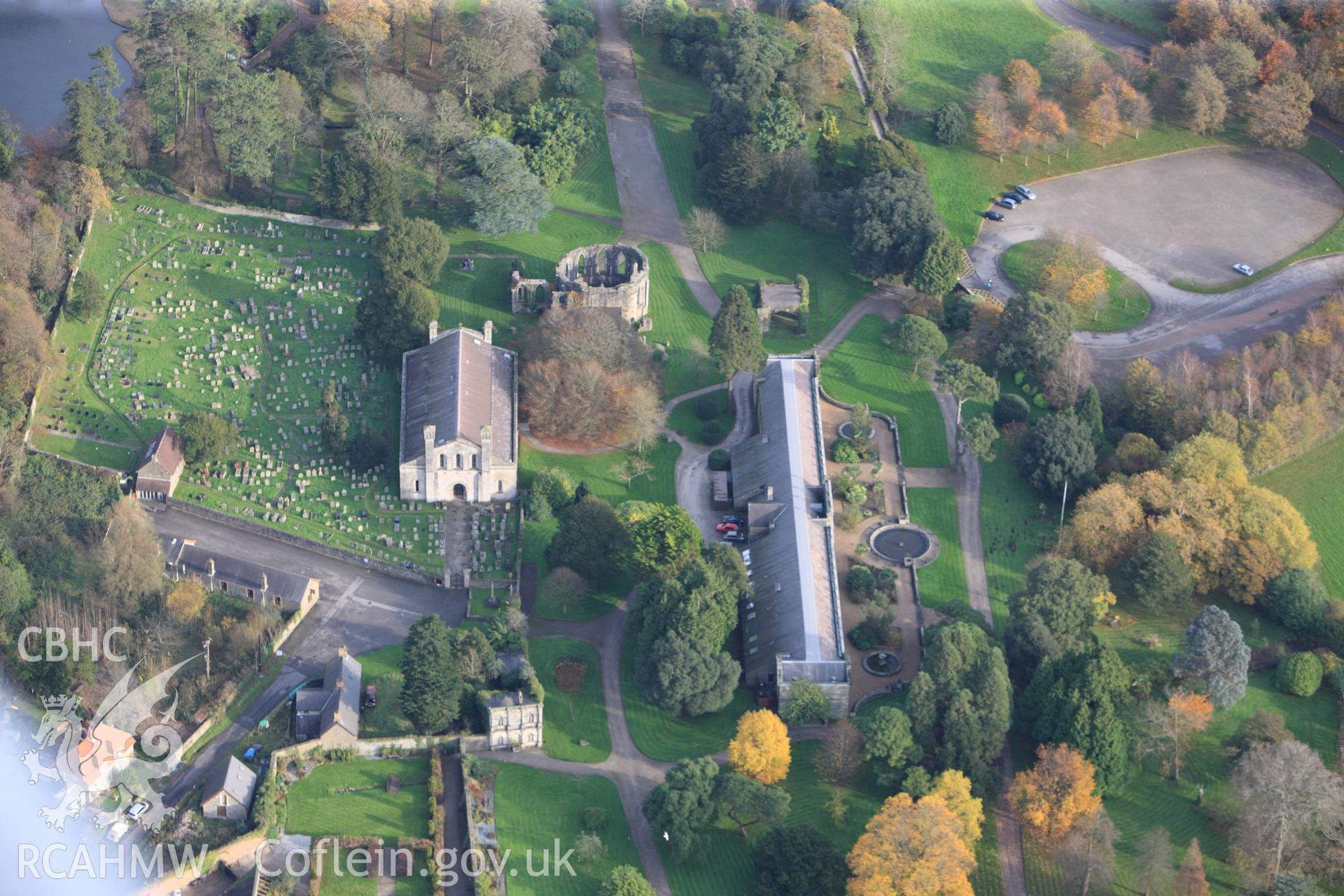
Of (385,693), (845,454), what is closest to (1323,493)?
(845,454)

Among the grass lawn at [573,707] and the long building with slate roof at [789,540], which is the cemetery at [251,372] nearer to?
the grass lawn at [573,707]

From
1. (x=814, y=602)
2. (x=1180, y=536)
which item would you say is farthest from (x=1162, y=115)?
(x=814, y=602)

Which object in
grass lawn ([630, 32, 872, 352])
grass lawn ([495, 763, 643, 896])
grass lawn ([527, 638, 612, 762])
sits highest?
grass lawn ([630, 32, 872, 352])

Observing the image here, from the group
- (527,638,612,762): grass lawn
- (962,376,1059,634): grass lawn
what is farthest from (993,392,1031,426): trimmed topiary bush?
(527,638,612,762): grass lawn

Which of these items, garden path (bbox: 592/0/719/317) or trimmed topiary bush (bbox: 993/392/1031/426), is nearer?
trimmed topiary bush (bbox: 993/392/1031/426)

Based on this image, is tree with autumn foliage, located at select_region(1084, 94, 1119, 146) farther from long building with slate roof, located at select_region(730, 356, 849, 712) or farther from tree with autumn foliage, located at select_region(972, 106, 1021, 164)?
long building with slate roof, located at select_region(730, 356, 849, 712)

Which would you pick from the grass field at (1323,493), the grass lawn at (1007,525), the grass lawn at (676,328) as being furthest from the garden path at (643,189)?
the grass field at (1323,493)

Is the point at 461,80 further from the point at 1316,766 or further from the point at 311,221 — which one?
the point at 1316,766
